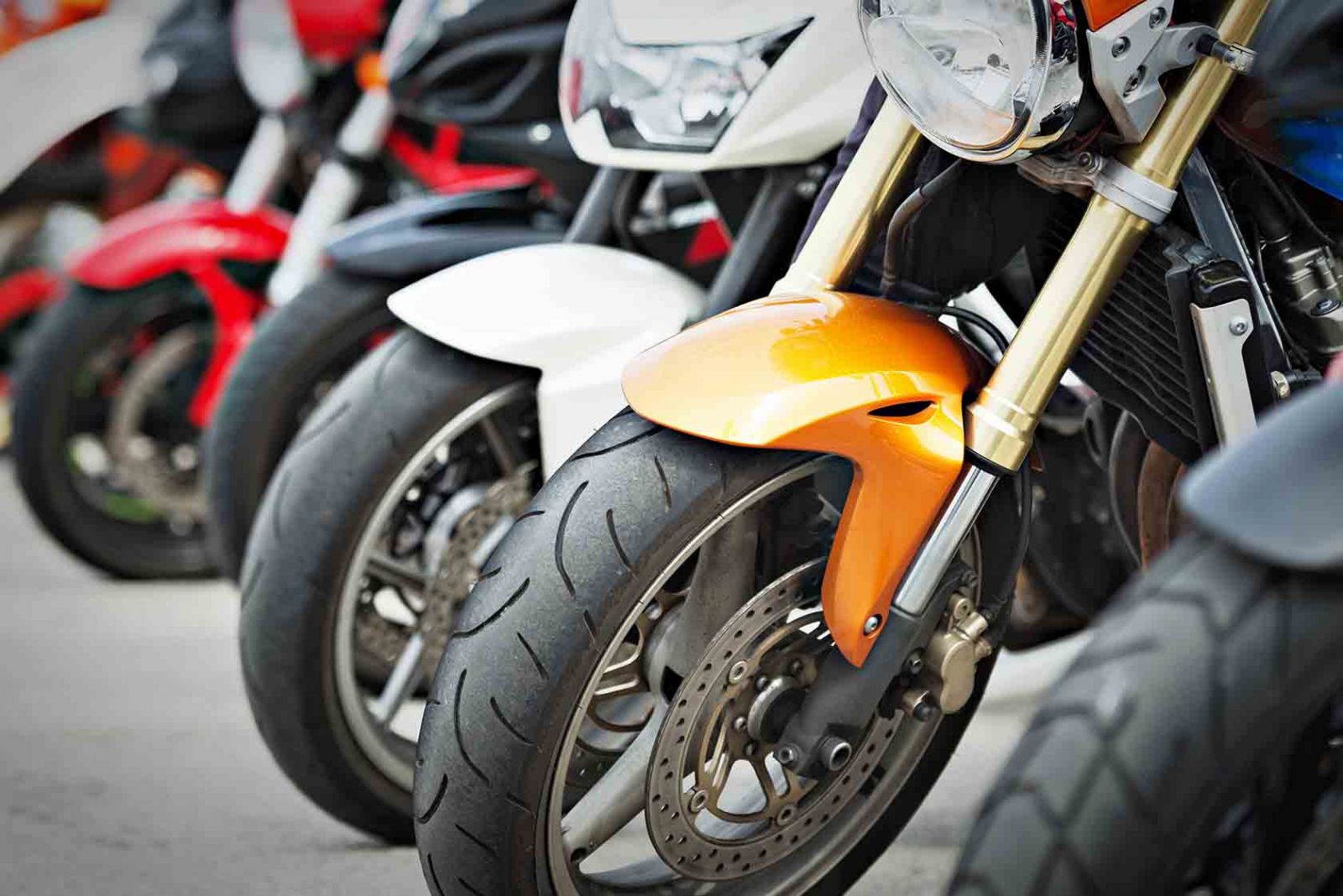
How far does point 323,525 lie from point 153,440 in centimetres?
205

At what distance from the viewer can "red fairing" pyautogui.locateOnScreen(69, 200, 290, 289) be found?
149 inches

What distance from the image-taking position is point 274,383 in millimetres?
2908

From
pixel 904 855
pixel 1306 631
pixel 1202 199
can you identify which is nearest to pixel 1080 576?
pixel 904 855

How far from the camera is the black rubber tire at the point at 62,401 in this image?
385 cm

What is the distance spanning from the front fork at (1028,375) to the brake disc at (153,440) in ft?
8.60

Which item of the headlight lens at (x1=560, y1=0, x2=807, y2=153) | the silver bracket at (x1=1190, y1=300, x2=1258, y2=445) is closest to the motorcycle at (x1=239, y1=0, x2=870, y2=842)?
the headlight lens at (x1=560, y1=0, x2=807, y2=153)

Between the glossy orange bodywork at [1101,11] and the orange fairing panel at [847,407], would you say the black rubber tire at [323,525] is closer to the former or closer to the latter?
the orange fairing panel at [847,407]

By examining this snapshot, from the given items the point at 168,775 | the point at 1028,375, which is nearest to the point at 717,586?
the point at 1028,375

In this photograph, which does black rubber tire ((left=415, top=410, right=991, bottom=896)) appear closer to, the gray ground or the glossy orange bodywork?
the glossy orange bodywork

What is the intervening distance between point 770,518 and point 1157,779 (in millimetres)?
660

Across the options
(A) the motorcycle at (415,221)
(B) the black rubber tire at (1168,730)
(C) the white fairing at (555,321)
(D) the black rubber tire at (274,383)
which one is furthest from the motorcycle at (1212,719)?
(D) the black rubber tire at (274,383)

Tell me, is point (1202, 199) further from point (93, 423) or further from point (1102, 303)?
point (93, 423)

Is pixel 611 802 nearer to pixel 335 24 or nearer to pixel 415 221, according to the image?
pixel 415 221

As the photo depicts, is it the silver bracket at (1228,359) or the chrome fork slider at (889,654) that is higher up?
the silver bracket at (1228,359)
